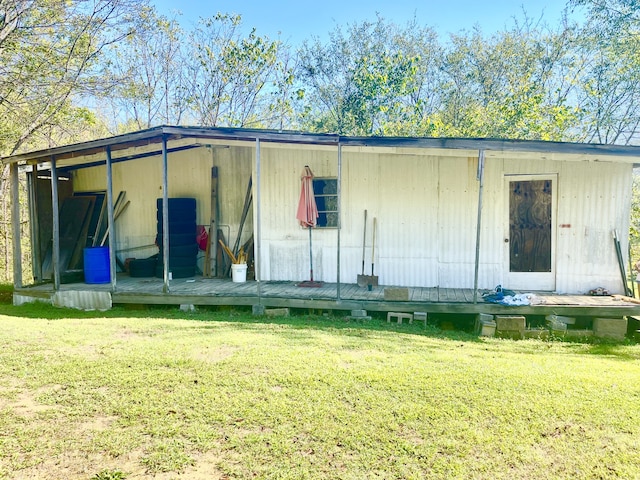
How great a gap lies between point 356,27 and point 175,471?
714 inches

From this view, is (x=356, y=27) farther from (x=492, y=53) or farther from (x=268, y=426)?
(x=268, y=426)

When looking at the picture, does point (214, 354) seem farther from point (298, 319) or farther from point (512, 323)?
point (512, 323)

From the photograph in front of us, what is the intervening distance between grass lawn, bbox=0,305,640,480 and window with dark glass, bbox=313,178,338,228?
9.46ft

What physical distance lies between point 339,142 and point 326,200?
6.01ft

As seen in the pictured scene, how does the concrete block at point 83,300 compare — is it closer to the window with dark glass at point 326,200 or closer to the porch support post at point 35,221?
the porch support post at point 35,221

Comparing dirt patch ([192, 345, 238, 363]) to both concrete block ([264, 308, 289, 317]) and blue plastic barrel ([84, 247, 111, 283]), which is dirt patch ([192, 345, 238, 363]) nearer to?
concrete block ([264, 308, 289, 317])

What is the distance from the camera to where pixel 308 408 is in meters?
2.97

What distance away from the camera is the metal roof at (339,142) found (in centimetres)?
524

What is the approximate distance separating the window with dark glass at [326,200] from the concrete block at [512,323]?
3184 mm

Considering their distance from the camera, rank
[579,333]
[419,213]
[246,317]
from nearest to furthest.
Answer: [579,333] < [246,317] < [419,213]

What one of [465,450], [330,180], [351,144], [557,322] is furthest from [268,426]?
[330,180]

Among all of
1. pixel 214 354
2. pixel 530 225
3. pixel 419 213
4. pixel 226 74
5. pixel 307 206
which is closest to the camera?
pixel 214 354

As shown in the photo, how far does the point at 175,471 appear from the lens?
2281 mm

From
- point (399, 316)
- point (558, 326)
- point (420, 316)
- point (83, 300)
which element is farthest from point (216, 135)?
point (558, 326)
